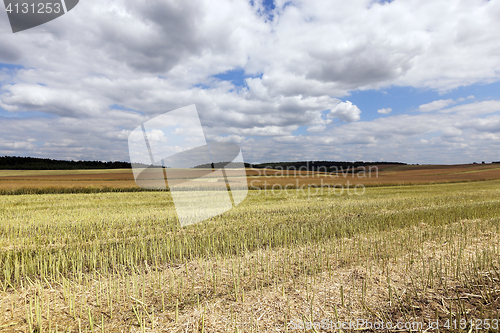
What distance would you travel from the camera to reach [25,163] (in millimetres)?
84875

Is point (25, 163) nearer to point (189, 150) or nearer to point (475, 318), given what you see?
point (189, 150)

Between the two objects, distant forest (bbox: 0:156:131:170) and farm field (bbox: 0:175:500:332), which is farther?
distant forest (bbox: 0:156:131:170)

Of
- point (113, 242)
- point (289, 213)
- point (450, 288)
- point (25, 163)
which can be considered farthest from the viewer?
point (25, 163)

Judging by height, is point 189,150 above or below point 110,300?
above

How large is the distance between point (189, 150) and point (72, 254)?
4.78 m

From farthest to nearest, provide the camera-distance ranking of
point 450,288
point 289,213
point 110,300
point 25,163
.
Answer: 1. point 25,163
2. point 289,213
3. point 450,288
4. point 110,300

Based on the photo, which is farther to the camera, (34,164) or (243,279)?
(34,164)

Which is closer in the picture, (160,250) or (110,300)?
(110,300)

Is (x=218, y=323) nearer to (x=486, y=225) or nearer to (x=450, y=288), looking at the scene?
(x=450, y=288)

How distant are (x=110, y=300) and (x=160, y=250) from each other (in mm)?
2857

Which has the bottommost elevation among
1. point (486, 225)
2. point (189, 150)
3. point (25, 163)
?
point (486, 225)

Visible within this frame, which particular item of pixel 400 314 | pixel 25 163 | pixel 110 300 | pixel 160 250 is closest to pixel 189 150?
pixel 160 250

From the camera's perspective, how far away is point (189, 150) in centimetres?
668

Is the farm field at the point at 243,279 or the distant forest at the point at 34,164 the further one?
the distant forest at the point at 34,164
